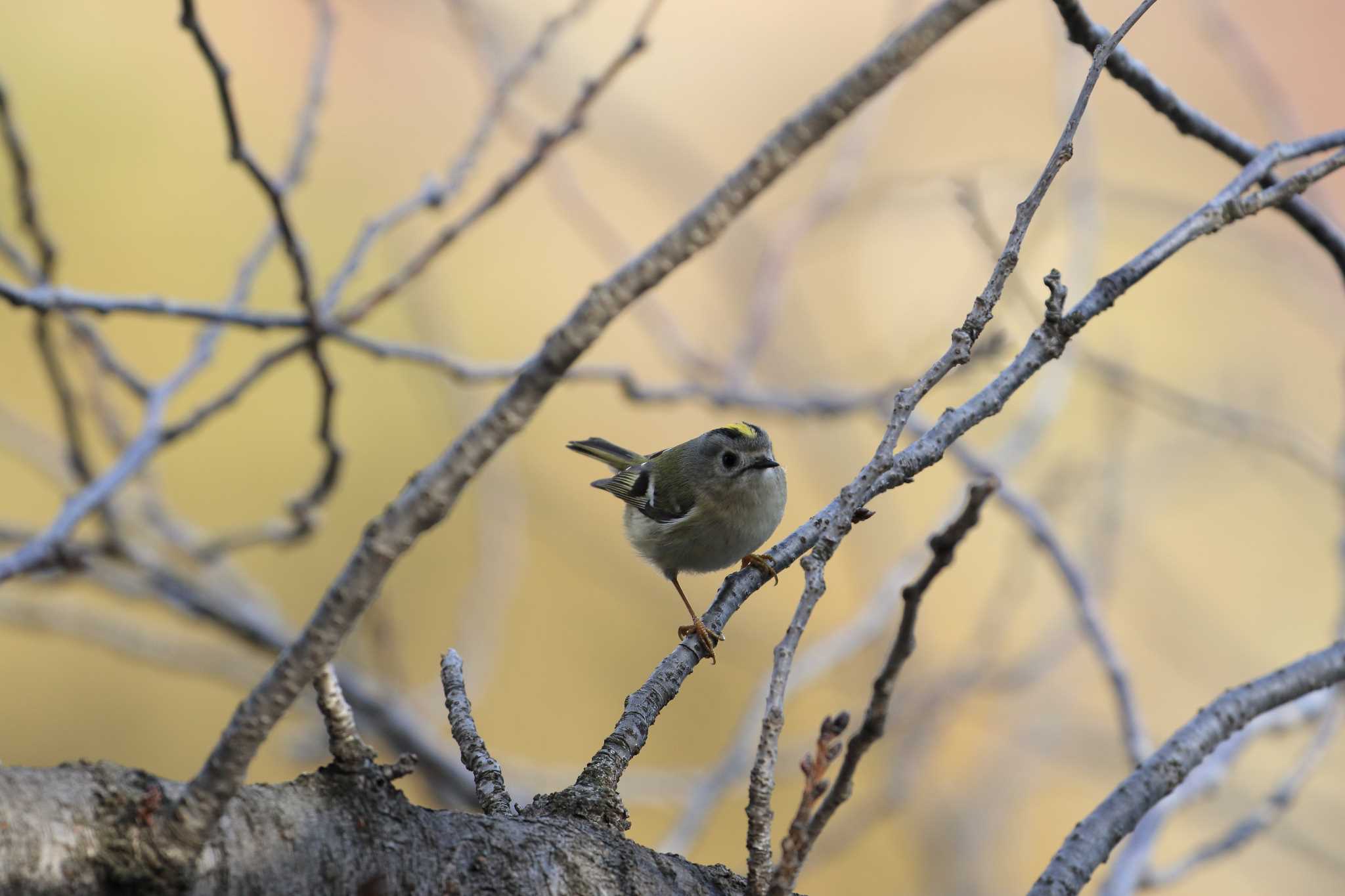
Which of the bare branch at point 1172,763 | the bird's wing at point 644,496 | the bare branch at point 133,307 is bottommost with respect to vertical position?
the bare branch at point 1172,763

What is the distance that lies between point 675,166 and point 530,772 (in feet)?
5.92

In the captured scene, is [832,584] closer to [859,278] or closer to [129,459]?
[859,278]

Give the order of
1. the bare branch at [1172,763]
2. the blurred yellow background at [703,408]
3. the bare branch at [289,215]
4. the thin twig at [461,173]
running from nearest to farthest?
the bare branch at [1172,763]
the bare branch at [289,215]
the thin twig at [461,173]
the blurred yellow background at [703,408]

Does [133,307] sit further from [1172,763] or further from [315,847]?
Result: [1172,763]

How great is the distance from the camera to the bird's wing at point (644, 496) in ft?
8.18

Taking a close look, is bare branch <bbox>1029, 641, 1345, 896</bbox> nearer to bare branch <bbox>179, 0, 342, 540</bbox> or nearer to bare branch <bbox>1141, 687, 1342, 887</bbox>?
bare branch <bbox>1141, 687, 1342, 887</bbox>

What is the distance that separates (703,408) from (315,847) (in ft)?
8.39

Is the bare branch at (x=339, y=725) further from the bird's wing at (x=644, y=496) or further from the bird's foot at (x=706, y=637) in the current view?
the bird's wing at (x=644, y=496)

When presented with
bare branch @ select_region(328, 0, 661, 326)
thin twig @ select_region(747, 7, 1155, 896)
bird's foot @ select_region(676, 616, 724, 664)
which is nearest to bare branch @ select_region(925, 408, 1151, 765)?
bird's foot @ select_region(676, 616, 724, 664)

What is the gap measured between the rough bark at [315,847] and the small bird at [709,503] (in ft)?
4.16

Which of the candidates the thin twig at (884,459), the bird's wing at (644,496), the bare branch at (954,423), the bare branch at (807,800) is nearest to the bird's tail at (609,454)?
the bird's wing at (644,496)

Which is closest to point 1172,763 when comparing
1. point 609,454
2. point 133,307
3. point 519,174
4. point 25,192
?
point 519,174

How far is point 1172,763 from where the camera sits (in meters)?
1.01

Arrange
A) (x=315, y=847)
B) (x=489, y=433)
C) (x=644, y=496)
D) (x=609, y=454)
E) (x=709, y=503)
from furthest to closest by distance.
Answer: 1. (x=609, y=454)
2. (x=644, y=496)
3. (x=709, y=503)
4. (x=315, y=847)
5. (x=489, y=433)
